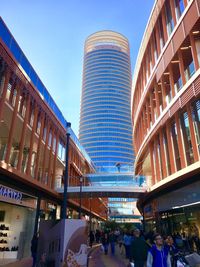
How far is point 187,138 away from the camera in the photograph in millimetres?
16703

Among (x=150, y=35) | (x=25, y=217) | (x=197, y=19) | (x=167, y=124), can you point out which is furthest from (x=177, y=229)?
(x=150, y=35)

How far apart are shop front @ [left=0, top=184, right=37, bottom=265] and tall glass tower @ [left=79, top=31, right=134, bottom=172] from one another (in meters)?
113

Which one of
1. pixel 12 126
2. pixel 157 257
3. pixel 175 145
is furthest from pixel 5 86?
pixel 157 257

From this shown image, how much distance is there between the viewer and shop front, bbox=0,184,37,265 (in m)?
17.8

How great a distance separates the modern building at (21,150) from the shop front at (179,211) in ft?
34.9

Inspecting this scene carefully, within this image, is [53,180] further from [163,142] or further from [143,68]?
[143,68]

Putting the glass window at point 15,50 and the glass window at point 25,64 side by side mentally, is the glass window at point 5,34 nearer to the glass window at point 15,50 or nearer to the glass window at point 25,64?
the glass window at point 15,50

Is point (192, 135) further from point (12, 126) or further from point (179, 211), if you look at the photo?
point (12, 126)

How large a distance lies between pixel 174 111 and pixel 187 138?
7.16 feet

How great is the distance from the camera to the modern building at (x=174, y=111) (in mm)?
15555

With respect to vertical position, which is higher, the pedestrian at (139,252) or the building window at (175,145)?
the building window at (175,145)

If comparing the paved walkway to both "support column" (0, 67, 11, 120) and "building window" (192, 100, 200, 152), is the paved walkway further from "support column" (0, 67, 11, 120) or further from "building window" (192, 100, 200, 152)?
"support column" (0, 67, 11, 120)

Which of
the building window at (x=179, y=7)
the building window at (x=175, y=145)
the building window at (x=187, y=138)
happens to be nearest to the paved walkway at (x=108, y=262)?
the building window at (x=175, y=145)

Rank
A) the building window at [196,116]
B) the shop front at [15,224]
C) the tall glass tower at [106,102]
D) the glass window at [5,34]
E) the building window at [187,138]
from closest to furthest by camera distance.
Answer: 1. the building window at [196,116]
2. the building window at [187,138]
3. the glass window at [5,34]
4. the shop front at [15,224]
5. the tall glass tower at [106,102]
